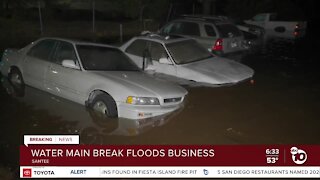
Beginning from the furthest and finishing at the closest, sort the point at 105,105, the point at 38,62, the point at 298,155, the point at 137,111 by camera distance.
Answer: the point at 38,62, the point at 105,105, the point at 137,111, the point at 298,155

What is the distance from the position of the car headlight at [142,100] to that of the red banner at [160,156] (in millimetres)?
1868

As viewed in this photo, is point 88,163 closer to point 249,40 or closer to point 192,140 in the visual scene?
point 192,140

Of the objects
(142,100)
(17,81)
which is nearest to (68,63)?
(142,100)

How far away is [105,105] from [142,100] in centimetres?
74

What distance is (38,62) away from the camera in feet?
28.3

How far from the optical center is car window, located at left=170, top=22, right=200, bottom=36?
546 inches

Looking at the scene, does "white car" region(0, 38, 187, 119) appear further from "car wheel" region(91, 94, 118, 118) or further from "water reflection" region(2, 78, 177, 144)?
"water reflection" region(2, 78, 177, 144)

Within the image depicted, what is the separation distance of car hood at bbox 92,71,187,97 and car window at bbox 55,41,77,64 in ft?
2.38

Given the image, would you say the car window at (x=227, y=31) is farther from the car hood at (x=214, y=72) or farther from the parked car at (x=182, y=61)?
the car hood at (x=214, y=72)

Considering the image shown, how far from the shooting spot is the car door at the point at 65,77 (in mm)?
7832

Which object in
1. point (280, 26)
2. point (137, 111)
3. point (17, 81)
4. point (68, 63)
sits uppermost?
point (68, 63)

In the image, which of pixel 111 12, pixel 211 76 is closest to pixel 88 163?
pixel 211 76

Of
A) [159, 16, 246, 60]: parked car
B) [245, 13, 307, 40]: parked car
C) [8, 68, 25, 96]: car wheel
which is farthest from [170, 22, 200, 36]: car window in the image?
[245, 13, 307, 40]: parked car

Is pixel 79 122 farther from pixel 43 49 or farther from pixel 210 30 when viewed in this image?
pixel 210 30
